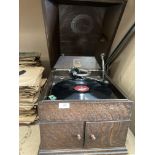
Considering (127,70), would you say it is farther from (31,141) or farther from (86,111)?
(31,141)

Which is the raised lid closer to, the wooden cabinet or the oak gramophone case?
the oak gramophone case

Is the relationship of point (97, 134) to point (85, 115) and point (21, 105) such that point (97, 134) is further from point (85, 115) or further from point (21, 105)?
point (21, 105)

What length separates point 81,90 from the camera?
120 cm

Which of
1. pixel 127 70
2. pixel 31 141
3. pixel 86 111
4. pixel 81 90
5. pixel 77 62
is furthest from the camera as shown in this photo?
pixel 77 62

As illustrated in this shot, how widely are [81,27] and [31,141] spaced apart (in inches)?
33.4

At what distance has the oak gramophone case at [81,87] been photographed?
0.95 m

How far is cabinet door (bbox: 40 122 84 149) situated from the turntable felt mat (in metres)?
0.09

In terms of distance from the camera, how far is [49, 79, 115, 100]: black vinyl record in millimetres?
1110

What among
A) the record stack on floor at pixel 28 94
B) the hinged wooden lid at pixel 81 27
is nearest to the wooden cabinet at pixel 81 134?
the record stack on floor at pixel 28 94

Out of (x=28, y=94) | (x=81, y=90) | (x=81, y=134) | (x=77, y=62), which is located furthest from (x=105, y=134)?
(x=77, y=62)

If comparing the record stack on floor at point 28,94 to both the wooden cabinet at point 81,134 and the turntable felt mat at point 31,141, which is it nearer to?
the turntable felt mat at point 31,141

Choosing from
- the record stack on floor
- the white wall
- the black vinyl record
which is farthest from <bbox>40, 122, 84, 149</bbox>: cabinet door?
the white wall
